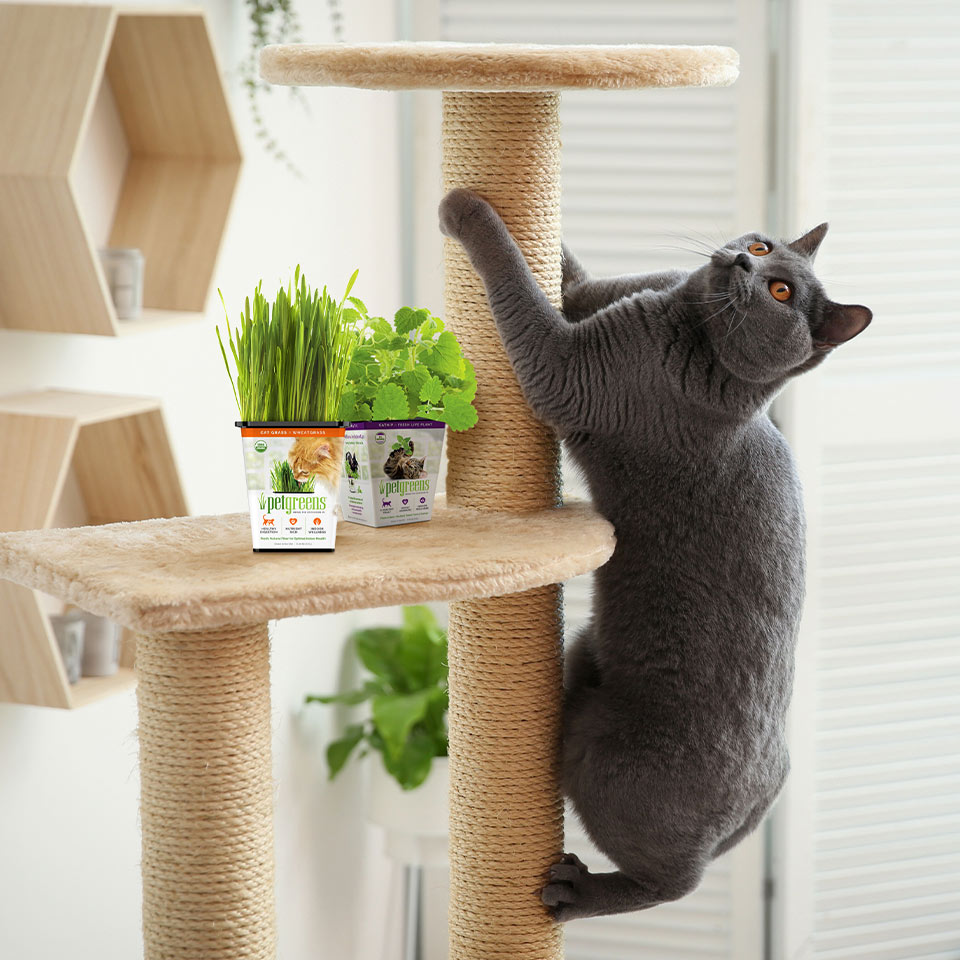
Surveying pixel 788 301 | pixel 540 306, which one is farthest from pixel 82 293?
pixel 788 301

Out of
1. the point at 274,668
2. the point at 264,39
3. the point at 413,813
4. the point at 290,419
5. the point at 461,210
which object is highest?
the point at 264,39

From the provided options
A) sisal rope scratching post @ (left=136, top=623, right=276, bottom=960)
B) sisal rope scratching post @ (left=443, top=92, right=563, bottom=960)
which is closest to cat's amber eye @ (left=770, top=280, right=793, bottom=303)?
sisal rope scratching post @ (left=443, top=92, right=563, bottom=960)

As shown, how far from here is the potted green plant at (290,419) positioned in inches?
41.4

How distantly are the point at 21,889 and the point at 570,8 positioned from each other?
1.89m

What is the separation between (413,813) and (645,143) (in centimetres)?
143

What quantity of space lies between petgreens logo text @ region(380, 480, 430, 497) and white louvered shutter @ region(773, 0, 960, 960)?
1.42 metres

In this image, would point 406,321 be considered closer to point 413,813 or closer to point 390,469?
point 390,469

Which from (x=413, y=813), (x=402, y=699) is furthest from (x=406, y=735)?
A: (x=413, y=813)

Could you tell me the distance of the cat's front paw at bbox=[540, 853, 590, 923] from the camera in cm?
132

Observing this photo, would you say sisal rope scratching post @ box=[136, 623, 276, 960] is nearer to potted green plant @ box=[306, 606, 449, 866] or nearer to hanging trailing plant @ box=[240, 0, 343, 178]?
hanging trailing plant @ box=[240, 0, 343, 178]

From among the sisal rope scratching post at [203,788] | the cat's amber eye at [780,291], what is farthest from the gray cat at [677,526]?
the sisal rope scratching post at [203,788]

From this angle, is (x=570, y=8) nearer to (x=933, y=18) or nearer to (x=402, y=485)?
(x=933, y=18)

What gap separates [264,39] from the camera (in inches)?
72.7

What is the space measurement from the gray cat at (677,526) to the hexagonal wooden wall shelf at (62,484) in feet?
1.74
